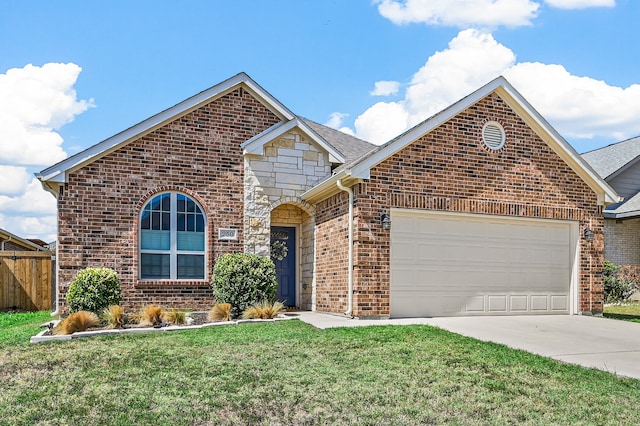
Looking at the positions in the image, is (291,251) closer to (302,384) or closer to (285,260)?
(285,260)

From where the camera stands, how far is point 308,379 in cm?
684

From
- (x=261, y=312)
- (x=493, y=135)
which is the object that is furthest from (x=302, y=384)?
(x=493, y=135)

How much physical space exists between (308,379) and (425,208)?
6.54 metres

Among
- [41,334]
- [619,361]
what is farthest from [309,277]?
[619,361]

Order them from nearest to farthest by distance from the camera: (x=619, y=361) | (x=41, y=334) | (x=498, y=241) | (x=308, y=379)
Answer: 1. (x=308, y=379)
2. (x=619, y=361)
3. (x=41, y=334)
4. (x=498, y=241)

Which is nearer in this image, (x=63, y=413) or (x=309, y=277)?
(x=63, y=413)

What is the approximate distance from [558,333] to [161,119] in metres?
9.48

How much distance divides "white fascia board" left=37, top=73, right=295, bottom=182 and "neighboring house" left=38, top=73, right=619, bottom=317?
0.10ft

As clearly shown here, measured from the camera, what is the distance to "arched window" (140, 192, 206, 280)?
13.5 m

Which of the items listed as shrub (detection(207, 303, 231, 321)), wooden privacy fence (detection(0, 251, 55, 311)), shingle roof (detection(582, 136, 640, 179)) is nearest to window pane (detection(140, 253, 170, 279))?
shrub (detection(207, 303, 231, 321))

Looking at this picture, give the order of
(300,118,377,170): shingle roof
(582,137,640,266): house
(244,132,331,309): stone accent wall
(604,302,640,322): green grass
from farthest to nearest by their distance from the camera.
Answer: (582,137,640,266): house → (300,118,377,170): shingle roof → (604,302,640,322): green grass → (244,132,331,309): stone accent wall

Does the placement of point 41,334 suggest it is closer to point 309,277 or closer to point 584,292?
point 309,277

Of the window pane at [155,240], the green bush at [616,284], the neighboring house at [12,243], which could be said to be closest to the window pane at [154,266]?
the window pane at [155,240]

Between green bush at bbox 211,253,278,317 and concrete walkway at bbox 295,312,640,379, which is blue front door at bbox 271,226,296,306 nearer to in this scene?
concrete walkway at bbox 295,312,640,379
